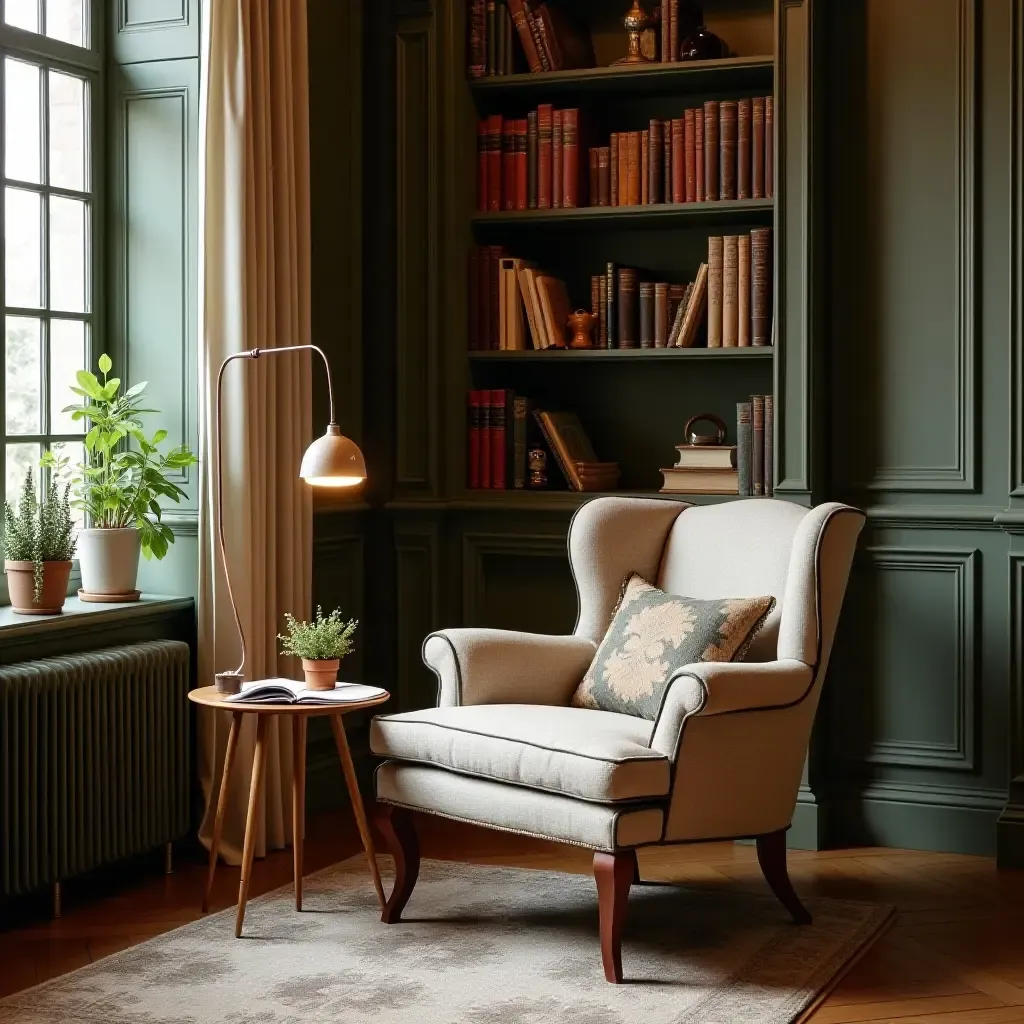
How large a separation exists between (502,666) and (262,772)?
616mm

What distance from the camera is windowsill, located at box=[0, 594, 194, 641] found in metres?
3.55

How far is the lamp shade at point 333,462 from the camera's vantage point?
341 centimetres

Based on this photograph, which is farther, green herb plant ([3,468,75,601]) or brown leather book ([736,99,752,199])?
brown leather book ([736,99,752,199])

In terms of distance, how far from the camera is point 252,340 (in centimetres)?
404

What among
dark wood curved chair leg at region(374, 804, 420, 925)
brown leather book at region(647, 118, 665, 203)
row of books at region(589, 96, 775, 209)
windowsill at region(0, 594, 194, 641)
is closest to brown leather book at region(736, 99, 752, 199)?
row of books at region(589, 96, 775, 209)

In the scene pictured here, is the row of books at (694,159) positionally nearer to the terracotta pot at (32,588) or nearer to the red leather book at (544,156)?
the red leather book at (544,156)

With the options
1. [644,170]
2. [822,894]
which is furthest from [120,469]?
[822,894]

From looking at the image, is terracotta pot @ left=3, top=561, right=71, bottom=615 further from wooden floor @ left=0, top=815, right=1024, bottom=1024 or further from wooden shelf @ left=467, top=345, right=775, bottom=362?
wooden shelf @ left=467, top=345, right=775, bottom=362

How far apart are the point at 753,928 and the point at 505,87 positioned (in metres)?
2.62

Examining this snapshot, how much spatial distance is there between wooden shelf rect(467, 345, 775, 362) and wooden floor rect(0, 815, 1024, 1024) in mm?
1381

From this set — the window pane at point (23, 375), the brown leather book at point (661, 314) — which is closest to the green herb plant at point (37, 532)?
the window pane at point (23, 375)

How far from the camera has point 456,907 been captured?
360cm

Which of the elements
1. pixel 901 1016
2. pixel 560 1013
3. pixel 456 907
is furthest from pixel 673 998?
pixel 456 907

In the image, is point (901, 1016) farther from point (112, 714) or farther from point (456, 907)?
point (112, 714)
